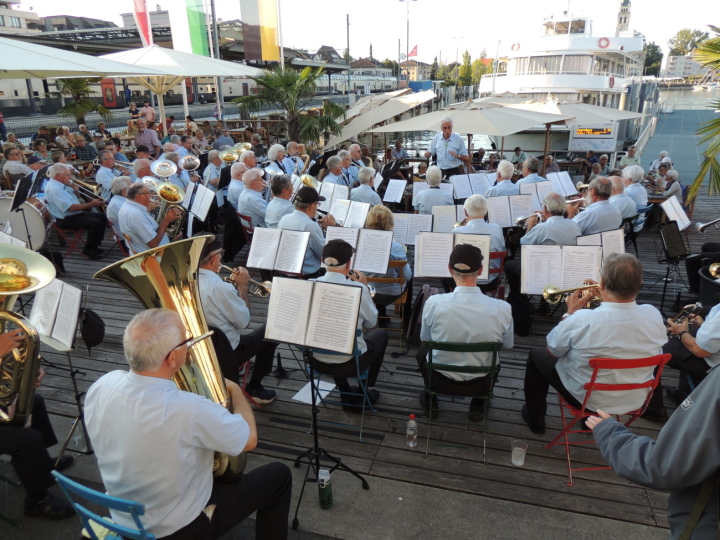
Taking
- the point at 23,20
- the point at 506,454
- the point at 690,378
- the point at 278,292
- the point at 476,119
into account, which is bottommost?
the point at 506,454

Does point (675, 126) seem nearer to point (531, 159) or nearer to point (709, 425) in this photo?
point (531, 159)

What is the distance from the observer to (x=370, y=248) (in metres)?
4.93

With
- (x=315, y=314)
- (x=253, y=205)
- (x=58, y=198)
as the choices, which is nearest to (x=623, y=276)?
(x=315, y=314)

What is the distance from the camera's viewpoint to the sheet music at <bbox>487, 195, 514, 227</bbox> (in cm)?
677

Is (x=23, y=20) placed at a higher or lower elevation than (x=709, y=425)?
higher

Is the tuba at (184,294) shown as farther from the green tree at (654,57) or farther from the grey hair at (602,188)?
the green tree at (654,57)

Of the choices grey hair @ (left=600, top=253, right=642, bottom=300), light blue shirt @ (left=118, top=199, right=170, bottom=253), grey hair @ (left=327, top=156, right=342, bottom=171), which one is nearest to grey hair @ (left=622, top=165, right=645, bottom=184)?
grey hair @ (left=327, top=156, right=342, bottom=171)

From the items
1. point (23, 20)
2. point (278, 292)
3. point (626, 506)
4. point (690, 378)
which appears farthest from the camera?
point (23, 20)

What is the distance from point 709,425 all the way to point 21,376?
3317 millimetres

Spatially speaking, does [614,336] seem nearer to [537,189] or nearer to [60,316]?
[60,316]

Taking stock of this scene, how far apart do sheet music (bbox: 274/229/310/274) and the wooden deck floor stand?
0.91 meters

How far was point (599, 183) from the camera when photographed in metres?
5.86

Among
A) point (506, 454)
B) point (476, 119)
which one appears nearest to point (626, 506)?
point (506, 454)

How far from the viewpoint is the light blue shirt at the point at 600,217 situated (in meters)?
5.77
